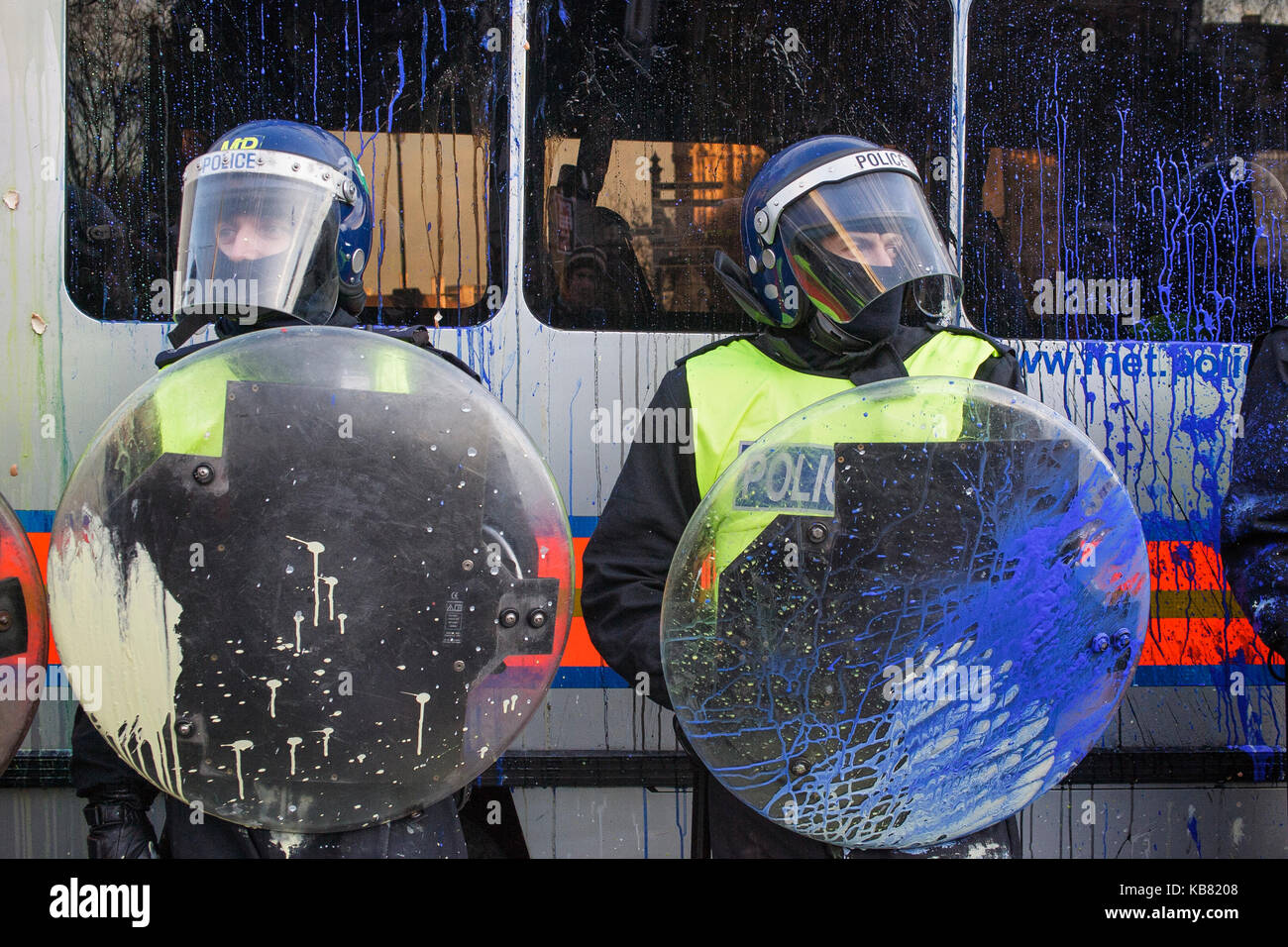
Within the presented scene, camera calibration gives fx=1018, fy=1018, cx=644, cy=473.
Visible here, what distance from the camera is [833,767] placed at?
5.72 ft

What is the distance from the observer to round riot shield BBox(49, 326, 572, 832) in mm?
1667

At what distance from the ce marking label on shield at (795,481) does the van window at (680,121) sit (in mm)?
1110

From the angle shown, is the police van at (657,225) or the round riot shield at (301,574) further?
the police van at (657,225)

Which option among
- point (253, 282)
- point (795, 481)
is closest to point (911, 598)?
point (795, 481)

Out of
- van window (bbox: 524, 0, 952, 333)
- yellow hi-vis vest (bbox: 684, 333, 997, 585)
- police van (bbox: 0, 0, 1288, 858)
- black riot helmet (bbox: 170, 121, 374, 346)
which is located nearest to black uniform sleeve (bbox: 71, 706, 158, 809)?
police van (bbox: 0, 0, 1288, 858)

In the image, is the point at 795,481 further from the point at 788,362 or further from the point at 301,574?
the point at 301,574

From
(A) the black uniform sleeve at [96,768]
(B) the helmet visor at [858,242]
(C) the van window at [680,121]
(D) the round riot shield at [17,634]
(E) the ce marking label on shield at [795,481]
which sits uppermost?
(C) the van window at [680,121]

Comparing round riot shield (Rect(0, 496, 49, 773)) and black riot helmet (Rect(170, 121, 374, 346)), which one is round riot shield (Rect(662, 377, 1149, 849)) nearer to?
black riot helmet (Rect(170, 121, 374, 346))

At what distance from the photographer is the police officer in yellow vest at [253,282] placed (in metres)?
1.94

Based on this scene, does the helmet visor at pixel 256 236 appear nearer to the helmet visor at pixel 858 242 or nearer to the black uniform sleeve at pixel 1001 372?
the helmet visor at pixel 858 242

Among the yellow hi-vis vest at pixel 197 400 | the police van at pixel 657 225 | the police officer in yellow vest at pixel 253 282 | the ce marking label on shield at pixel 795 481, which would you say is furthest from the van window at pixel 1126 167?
the yellow hi-vis vest at pixel 197 400

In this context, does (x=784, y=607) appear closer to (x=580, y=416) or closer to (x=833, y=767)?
(x=833, y=767)

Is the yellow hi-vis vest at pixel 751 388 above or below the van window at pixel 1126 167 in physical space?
below
